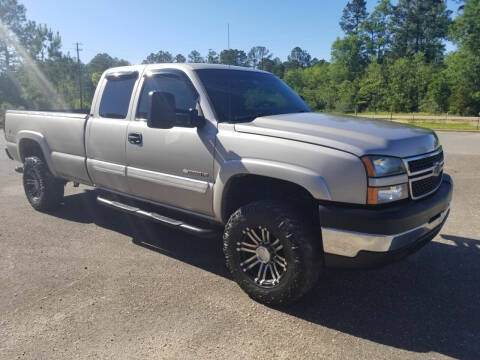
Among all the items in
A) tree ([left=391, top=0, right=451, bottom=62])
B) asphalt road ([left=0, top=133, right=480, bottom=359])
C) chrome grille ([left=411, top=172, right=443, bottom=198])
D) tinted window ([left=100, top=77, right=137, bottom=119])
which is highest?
tree ([left=391, top=0, right=451, bottom=62])

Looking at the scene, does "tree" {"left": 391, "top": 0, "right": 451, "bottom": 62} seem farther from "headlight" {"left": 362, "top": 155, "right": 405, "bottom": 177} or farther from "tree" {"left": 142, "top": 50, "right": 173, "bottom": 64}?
"headlight" {"left": 362, "top": 155, "right": 405, "bottom": 177}

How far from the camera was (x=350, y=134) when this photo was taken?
2.86 m

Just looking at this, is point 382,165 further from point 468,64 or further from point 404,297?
point 468,64

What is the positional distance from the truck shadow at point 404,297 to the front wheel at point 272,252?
25 cm

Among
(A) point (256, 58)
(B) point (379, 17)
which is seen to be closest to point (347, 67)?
(B) point (379, 17)

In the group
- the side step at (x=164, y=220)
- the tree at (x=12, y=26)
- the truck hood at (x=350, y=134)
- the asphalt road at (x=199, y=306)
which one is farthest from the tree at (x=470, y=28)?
the tree at (x=12, y=26)

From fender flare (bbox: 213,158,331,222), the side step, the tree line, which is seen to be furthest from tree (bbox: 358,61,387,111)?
fender flare (bbox: 213,158,331,222)

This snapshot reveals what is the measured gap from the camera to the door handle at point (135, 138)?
3.92 meters

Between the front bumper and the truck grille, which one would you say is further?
the truck grille

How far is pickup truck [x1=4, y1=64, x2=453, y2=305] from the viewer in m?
2.64

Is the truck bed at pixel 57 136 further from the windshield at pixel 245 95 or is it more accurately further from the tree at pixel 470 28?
the tree at pixel 470 28

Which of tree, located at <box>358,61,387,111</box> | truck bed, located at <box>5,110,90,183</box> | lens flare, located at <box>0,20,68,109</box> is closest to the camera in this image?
truck bed, located at <box>5,110,90,183</box>

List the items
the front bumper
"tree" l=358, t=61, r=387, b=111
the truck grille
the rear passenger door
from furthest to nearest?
1. "tree" l=358, t=61, r=387, b=111
2. the rear passenger door
3. the truck grille
4. the front bumper

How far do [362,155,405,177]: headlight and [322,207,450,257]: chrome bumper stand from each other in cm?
42
